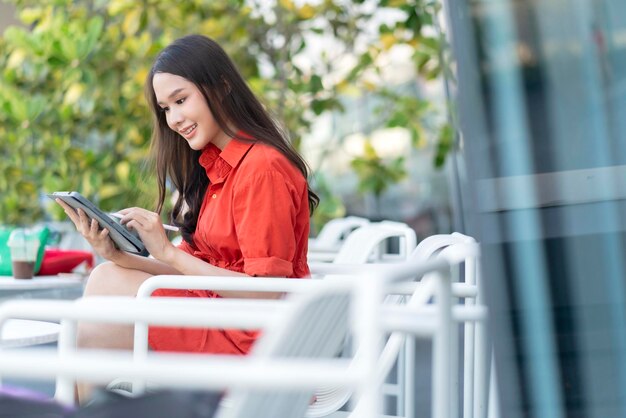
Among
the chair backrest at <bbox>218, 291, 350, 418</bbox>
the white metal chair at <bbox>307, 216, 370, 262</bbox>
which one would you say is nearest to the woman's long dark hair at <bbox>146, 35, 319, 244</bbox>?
the white metal chair at <bbox>307, 216, 370, 262</bbox>

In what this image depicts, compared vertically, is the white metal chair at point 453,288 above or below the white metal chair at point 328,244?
below

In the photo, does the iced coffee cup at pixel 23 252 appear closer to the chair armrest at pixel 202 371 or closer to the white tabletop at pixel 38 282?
the white tabletop at pixel 38 282

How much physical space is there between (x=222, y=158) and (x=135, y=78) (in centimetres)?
252

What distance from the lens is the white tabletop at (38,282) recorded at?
2609 millimetres

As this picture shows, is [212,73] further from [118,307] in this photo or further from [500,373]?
[118,307]

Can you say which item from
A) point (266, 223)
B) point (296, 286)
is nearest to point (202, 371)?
point (296, 286)

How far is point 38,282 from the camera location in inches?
105

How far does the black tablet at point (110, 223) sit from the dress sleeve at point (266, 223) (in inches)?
9.0

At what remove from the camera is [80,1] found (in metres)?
5.10

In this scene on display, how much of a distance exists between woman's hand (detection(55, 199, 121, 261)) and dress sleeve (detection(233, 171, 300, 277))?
279 millimetres

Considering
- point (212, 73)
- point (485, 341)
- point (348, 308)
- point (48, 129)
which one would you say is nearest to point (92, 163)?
point (48, 129)

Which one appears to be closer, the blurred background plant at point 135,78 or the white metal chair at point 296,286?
the white metal chair at point 296,286

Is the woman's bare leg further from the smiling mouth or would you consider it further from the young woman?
the smiling mouth

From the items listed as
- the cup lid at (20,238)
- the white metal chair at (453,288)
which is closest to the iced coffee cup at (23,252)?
the cup lid at (20,238)
